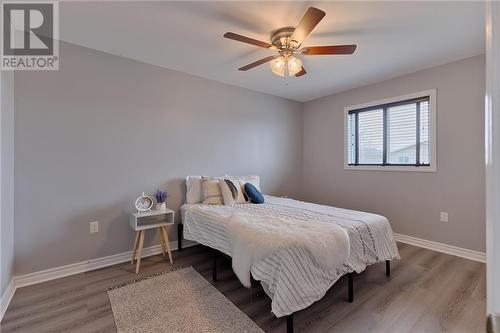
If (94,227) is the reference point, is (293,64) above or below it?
above

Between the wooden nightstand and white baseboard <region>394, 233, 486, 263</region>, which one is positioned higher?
the wooden nightstand

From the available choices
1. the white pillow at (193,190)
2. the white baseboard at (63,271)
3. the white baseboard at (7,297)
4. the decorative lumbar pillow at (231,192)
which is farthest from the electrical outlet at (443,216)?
the white baseboard at (7,297)

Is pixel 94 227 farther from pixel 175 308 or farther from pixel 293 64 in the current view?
pixel 293 64

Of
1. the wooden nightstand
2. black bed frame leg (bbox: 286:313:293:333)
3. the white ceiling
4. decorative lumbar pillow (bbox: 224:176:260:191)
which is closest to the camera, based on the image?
black bed frame leg (bbox: 286:313:293:333)

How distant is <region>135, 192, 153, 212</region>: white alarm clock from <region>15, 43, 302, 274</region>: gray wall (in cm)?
15

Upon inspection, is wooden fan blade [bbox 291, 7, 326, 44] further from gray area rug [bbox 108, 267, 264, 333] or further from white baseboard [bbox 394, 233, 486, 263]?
white baseboard [bbox 394, 233, 486, 263]

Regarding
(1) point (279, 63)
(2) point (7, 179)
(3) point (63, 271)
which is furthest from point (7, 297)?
(1) point (279, 63)

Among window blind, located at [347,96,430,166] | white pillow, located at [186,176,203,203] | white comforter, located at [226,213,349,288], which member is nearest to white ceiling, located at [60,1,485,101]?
window blind, located at [347,96,430,166]

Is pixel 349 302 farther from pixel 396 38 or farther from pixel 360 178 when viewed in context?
pixel 396 38

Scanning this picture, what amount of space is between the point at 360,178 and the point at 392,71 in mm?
1750

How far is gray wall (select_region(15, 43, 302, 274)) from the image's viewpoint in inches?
89.8

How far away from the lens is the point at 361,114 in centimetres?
396

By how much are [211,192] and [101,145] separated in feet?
4.77

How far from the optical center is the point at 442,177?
3041 millimetres
